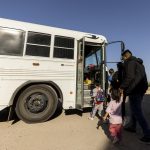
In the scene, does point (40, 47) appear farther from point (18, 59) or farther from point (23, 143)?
point (23, 143)

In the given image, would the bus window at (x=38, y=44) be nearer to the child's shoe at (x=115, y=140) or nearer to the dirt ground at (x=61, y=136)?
the dirt ground at (x=61, y=136)

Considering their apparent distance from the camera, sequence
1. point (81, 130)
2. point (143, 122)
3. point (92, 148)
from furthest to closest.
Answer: point (81, 130), point (143, 122), point (92, 148)

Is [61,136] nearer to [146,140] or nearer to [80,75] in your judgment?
[146,140]

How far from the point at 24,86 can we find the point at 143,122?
11.0ft

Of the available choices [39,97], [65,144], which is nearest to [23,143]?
[65,144]

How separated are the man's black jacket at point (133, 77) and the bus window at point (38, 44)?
2.62 metres

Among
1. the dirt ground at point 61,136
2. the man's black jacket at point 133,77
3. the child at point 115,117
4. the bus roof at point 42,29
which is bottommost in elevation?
the dirt ground at point 61,136

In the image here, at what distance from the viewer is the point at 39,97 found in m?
5.84

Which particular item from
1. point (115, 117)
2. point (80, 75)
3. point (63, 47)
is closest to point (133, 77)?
point (115, 117)

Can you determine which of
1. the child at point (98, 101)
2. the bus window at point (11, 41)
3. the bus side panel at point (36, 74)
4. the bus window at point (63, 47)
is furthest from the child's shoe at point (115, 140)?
the bus window at point (11, 41)

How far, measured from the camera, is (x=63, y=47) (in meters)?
6.30

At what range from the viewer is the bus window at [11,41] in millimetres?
5508

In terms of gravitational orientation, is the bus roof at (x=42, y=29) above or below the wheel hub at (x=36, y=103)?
above

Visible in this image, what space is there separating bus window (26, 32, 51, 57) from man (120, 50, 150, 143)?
251 cm
